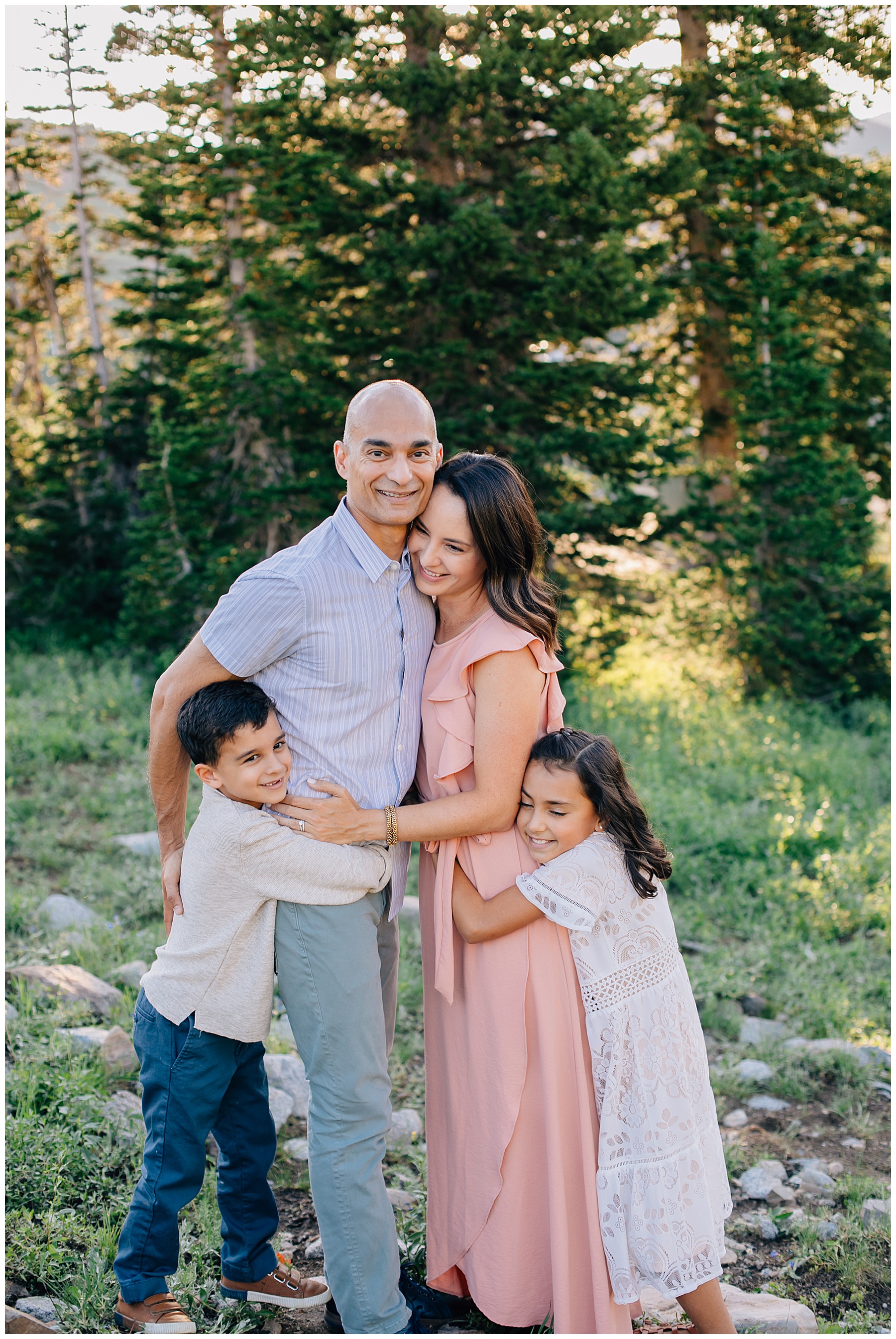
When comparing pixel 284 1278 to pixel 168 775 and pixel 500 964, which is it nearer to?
pixel 500 964

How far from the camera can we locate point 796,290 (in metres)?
10.6

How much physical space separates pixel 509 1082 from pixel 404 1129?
5.25 feet

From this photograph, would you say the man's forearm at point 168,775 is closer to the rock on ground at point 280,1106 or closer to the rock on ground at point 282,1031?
the rock on ground at point 280,1106

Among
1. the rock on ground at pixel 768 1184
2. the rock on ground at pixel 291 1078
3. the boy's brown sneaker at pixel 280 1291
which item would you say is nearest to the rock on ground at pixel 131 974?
the rock on ground at pixel 291 1078

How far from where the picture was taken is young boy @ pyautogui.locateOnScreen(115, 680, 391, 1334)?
2.49 m

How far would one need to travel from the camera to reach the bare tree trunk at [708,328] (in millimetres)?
11156

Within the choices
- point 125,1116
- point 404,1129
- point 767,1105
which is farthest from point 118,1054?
point 767,1105

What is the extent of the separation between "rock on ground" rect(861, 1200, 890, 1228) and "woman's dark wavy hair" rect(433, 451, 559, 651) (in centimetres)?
243

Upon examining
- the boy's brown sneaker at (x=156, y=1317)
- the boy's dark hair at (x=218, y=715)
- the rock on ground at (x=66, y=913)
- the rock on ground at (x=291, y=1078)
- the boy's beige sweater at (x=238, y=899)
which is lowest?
the rock on ground at (x=291, y=1078)

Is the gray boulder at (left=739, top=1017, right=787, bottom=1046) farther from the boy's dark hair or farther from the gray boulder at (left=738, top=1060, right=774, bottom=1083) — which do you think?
the boy's dark hair

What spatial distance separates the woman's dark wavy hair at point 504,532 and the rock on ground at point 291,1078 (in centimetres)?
238

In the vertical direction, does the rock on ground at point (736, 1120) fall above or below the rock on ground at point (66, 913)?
below

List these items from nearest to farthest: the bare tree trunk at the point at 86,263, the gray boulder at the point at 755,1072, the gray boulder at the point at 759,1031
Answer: the gray boulder at the point at 755,1072 → the gray boulder at the point at 759,1031 → the bare tree trunk at the point at 86,263

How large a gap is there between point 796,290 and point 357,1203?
1054 cm
